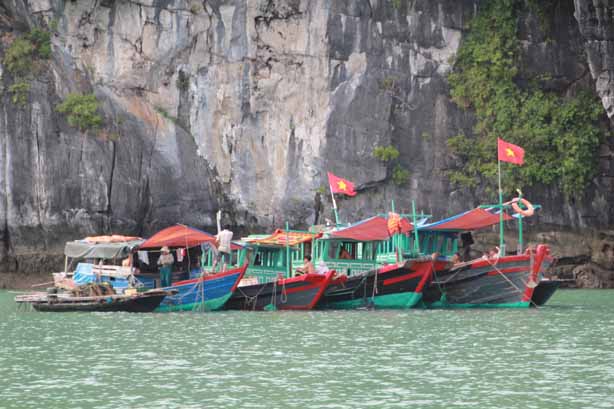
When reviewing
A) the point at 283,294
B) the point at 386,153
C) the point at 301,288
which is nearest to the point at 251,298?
the point at 283,294

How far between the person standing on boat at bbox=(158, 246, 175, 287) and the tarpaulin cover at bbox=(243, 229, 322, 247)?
7.01 ft

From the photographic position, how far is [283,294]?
1079 inches

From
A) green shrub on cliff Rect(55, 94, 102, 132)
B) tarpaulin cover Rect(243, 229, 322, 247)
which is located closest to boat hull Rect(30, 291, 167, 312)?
tarpaulin cover Rect(243, 229, 322, 247)

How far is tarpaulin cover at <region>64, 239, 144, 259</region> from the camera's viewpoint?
1102 inches

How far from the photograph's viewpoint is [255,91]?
4053cm

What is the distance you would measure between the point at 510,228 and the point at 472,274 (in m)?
11.4

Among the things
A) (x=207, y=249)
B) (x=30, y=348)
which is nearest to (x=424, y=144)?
(x=207, y=249)

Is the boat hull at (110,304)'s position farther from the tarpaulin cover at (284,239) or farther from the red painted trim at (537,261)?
the red painted trim at (537,261)

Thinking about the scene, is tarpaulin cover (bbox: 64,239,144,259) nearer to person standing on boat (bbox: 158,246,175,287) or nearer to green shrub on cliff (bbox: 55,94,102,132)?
person standing on boat (bbox: 158,246,175,287)

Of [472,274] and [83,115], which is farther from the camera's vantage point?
[83,115]

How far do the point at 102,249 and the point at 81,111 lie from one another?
11604 millimetres

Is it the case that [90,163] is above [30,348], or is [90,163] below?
above

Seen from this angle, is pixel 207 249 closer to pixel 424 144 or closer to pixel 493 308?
pixel 493 308

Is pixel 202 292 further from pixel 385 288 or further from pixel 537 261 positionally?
pixel 537 261
